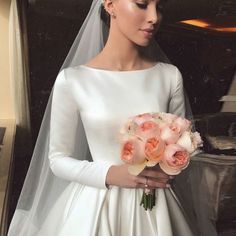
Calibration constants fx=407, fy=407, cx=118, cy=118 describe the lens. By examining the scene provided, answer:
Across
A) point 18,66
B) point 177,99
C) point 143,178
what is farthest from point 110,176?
point 18,66

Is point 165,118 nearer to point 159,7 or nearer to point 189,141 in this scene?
point 189,141

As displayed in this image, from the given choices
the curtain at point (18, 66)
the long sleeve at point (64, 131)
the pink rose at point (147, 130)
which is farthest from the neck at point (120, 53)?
the curtain at point (18, 66)

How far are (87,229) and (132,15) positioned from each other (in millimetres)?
428

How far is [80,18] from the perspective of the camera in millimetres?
2230

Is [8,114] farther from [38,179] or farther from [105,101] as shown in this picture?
[105,101]

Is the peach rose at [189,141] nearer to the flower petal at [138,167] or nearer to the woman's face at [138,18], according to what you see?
the flower petal at [138,167]

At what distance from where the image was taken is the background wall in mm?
2408

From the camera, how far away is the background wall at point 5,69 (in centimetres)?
241

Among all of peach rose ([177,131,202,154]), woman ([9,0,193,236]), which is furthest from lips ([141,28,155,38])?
peach rose ([177,131,202,154])

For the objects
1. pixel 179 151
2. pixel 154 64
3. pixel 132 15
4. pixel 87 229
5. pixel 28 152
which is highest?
pixel 132 15

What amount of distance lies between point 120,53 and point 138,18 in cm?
9

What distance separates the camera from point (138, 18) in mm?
809

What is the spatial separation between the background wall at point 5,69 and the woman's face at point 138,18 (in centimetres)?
168

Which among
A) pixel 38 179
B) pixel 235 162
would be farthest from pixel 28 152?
pixel 38 179
